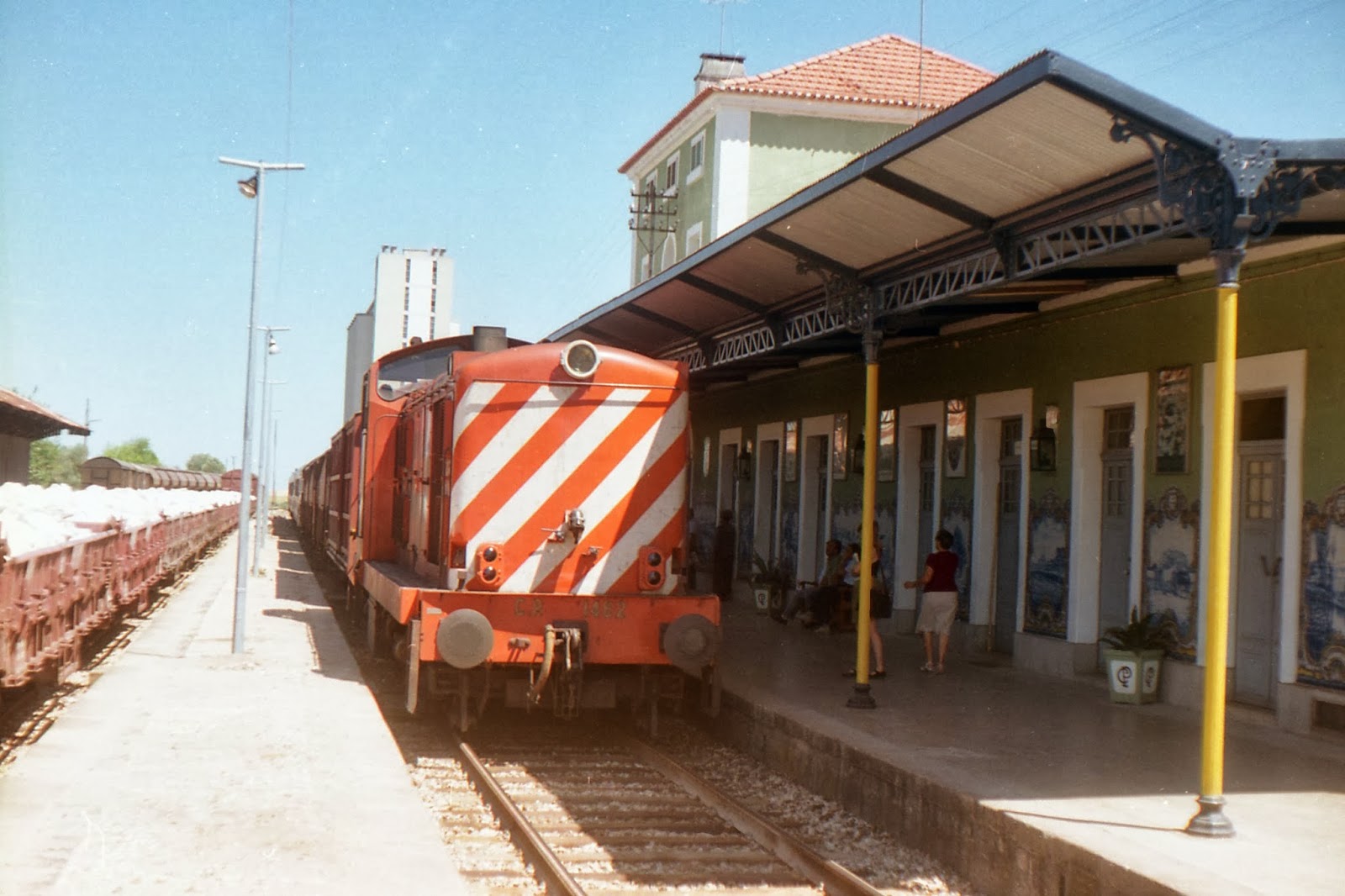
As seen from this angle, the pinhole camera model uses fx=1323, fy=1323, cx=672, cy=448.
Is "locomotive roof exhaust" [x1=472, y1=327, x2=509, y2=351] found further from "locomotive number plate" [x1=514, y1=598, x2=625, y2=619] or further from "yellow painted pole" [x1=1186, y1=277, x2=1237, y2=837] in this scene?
"yellow painted pole" [x1=1186, y1=277, x2=1237, y2=837]

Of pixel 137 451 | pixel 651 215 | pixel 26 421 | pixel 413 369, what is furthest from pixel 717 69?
pixel 137 451

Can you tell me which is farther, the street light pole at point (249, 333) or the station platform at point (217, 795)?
the street light pole at point (249, 333)

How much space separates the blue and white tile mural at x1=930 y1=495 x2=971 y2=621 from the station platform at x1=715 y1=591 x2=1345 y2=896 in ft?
6.00

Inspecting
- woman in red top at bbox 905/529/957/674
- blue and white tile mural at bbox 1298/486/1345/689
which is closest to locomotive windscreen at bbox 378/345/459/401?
woman in red top at bbox 905/529/957/674

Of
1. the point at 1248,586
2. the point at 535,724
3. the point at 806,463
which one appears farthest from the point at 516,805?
the point at 806,463

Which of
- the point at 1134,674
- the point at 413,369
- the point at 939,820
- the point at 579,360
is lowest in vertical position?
the point at 939,820

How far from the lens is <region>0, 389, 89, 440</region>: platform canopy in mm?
28480

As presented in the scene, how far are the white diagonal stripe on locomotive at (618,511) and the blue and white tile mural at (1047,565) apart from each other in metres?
4.40

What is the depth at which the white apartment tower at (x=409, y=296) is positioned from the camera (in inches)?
1736

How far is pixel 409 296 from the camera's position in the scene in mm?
45094

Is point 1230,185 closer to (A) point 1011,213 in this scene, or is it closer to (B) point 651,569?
(A) point 1011,213

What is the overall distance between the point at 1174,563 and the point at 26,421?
28.8m

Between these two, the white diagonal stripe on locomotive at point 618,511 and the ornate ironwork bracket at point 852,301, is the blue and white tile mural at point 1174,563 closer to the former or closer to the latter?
the ornate ironwork bracket at point 852,301

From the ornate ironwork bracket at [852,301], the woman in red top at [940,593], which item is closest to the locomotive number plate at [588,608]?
the ornate ironwork bracket at [852,301]
